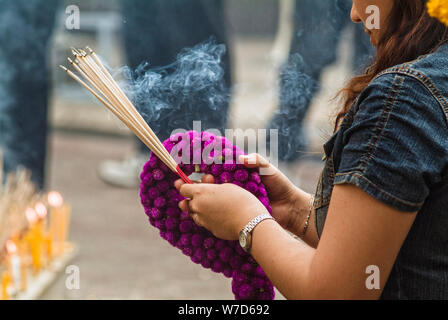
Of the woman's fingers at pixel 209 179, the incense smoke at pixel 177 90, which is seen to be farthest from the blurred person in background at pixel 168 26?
the woman's fingers at pixel 209 179

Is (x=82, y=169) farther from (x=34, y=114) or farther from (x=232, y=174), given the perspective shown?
(x=232, y=174)

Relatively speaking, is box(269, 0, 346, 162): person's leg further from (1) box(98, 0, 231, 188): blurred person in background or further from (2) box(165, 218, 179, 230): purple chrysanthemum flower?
(2) box(165, 218, 179, 230): purple chrysanthemum flower

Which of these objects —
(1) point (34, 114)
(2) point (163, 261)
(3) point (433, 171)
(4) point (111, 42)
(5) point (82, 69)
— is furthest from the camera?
(4) point (111, 42)

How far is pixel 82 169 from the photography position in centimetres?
438

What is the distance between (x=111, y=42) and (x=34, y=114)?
3861 mm

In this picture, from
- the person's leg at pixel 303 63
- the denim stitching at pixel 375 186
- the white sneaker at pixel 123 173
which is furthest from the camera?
the white sneaker at pixel 123 173

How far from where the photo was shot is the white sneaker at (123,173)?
3.81 metres

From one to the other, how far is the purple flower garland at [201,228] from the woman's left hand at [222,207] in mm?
62

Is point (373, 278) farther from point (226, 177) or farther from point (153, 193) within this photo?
point (153, 193)

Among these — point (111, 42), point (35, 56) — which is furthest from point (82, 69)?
point (111, 42)

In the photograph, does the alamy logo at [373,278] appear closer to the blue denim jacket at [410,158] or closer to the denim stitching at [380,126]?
the blue denim jacket at [410,158]

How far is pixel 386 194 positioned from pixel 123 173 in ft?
10.6
